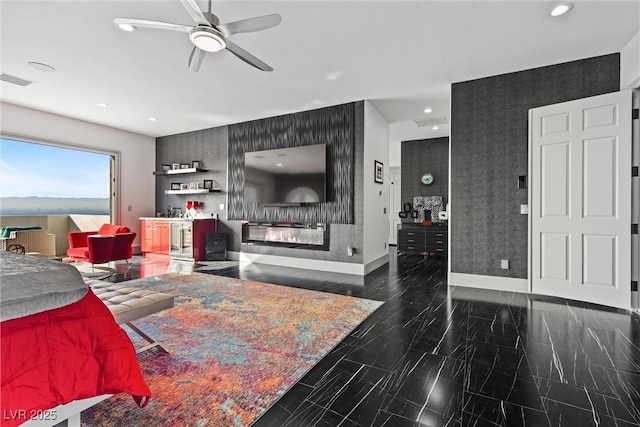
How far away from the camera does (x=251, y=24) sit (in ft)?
7.55

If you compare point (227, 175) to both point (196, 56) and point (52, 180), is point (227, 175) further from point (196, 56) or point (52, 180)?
point (52, 180)

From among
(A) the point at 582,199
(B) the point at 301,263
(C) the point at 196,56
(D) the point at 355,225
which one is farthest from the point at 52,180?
(A) the point at 582,199

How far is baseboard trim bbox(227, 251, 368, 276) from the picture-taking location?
4887 mm

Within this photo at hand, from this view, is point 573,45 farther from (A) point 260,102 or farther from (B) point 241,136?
(B) point 241,136

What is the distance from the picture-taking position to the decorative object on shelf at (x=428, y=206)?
24.5 feet

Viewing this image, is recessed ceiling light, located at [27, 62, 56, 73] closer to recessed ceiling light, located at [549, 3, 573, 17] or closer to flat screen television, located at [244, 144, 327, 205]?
flat screen television, located at [244, 144, 327, 205]

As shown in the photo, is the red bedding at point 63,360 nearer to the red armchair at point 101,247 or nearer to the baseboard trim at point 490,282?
the red armchair at point 101,247

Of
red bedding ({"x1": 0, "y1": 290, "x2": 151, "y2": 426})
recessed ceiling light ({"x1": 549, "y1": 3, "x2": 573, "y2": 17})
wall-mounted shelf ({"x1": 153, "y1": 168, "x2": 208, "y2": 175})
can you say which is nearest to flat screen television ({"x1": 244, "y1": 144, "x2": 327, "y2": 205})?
wall-mounted shelf ({"x1": 153, "y1": 168, "x2": 208, "y2": 175})

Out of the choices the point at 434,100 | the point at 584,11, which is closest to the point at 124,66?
the point at 434,100

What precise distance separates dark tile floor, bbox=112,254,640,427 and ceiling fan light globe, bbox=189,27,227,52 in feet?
8.64

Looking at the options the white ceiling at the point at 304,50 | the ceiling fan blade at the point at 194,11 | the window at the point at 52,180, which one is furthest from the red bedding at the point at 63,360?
the window at the point at 52,180

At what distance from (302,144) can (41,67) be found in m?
3.63

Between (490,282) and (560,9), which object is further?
(490,282)

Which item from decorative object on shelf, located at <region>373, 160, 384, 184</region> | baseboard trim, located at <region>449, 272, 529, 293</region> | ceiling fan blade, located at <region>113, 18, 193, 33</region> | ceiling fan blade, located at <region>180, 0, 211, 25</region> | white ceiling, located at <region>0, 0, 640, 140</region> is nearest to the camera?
ceiling fan blade, located at <region>180, 0, 211, 25</region>
